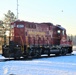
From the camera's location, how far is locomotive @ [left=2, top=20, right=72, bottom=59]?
22359mm

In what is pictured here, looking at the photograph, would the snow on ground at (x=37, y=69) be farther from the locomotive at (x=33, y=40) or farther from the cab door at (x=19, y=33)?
the cab door at (x=19, y=33)

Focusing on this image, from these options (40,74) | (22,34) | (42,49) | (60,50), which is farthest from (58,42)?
(40,74)

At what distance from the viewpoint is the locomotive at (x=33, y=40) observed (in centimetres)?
2236

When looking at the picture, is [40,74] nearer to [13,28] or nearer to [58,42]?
[13,28]

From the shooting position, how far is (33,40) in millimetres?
24781

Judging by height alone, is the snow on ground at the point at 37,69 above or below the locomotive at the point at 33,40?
below

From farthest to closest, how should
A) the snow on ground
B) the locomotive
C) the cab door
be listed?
1. the cab door
2. the locomotive
3. the snow on ground

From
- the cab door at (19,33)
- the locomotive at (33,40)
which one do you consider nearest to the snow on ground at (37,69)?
the locomotive at (33,40)

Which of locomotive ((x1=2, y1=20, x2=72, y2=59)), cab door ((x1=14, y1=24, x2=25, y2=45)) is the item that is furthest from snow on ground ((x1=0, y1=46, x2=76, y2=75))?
cab door ((x1=14, y1=24, x2=25, y2=45))

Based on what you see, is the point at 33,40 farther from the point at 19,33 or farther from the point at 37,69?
the point at 37,69

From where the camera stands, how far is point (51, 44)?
2777 centimetres

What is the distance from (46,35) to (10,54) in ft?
20.5

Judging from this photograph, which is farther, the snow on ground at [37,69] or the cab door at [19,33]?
the cab door at [19,33]

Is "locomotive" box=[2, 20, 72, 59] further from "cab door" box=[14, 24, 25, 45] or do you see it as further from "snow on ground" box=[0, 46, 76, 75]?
"snow on ground" box=[0, 46, 76, 75]
